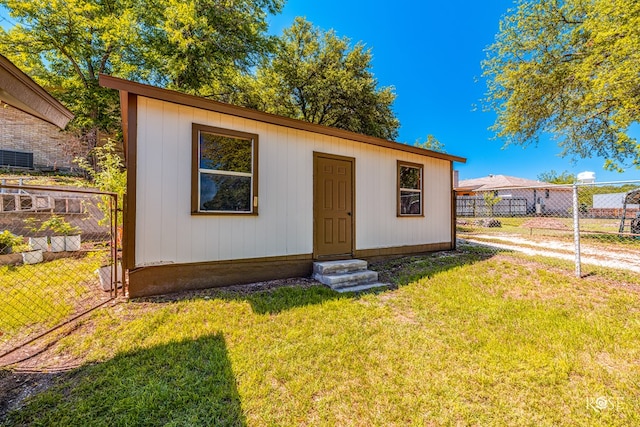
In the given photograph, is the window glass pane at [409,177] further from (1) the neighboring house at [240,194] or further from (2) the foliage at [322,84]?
(2) the foliage at [322,84]

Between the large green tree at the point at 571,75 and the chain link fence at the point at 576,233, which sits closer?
the chain link fence at the point at 576,233

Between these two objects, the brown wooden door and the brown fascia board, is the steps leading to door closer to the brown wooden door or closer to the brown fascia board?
the brown wooden door

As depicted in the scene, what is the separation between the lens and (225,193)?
13.9 ft

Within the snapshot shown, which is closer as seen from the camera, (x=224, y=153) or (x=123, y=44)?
(x=224, y=153)

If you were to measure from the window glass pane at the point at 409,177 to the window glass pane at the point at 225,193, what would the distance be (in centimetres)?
375

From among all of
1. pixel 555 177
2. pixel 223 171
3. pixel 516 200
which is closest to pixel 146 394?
pixel 223 171

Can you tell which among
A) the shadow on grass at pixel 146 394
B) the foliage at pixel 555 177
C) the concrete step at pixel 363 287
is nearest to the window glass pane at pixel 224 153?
the concrete step at pixel 363 287

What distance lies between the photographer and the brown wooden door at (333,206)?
5.10 metres

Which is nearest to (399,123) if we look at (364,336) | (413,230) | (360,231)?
(413,230)

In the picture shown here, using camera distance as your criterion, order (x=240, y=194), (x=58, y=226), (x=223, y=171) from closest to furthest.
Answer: (x=223, y=171) → (x=240, y=194) → (x=58, y=226)

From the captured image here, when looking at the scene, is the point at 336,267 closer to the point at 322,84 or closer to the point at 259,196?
the point at 259,196

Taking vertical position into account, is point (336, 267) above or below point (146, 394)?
above

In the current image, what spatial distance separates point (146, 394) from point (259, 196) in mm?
3072

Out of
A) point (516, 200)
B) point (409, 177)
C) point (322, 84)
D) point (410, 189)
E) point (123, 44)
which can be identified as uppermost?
point (123, 44)
